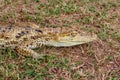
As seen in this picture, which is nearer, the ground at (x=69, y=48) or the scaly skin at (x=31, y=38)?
the ground at (x=69, y=48)

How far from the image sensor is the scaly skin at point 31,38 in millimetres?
5141

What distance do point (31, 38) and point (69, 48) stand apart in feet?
1.99

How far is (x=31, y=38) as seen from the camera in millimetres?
5250

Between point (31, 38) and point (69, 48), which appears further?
point (69, 48)

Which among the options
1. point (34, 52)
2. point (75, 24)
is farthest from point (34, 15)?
point (34, 52)

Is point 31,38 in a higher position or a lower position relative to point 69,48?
higher

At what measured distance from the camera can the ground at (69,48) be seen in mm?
4742

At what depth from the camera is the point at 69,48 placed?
535cm

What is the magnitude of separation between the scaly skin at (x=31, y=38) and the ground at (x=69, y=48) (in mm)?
90

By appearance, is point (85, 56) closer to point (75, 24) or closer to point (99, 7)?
point (75, 24)

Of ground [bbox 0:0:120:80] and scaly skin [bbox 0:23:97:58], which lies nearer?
Answer: ground [bbox 0:0:120:80]

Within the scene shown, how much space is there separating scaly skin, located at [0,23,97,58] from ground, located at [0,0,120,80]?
0.09 meters

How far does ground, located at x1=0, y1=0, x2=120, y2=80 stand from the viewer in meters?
4.74

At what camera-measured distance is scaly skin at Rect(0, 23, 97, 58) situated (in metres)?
5.14
